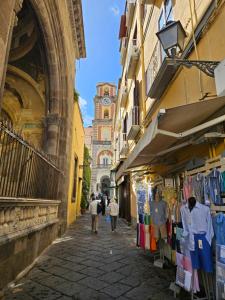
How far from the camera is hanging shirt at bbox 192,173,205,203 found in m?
3.59

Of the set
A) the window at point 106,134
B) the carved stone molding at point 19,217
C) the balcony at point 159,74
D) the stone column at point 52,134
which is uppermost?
the window at point 106,134

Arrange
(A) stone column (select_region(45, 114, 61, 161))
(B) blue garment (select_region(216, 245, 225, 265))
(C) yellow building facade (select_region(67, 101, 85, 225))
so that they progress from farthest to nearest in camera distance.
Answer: (C) yellow building facade (select_region(67, 101, 85, 225)) < (A) stone column (select_region(45, 114, 61, 161)) < (B) blue garment (select_region(216, 245, 225, 265))

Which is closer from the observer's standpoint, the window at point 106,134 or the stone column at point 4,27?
the stone column at point 4,27

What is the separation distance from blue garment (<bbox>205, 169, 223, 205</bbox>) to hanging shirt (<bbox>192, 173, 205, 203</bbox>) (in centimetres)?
16

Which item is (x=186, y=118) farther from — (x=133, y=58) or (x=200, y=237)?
(x=133, y=58)

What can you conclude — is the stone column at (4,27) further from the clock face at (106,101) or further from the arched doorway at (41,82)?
the clock face at (106,101)

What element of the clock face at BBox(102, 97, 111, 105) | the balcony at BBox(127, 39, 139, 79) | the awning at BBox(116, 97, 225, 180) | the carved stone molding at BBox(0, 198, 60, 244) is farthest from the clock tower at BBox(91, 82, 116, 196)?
the awning at BBox(116, 97, 225, 180)

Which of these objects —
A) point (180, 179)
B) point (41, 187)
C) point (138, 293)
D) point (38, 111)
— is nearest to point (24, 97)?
point (38, 111)

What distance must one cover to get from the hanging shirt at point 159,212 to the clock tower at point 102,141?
37795mm

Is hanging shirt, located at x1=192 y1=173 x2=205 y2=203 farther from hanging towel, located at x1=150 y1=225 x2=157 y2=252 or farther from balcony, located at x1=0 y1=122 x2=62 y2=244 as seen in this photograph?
balcony, located at x1=0 y1=122 x2=62 y2=244

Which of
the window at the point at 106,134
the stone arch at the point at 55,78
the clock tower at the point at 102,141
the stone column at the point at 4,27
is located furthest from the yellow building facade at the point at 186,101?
the window at the point at 106,134

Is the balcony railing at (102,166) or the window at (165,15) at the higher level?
the balcony railing at (102,166)

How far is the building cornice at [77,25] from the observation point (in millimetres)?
11047

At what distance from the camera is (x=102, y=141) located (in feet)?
145
